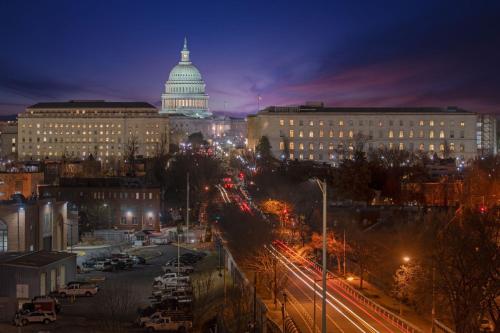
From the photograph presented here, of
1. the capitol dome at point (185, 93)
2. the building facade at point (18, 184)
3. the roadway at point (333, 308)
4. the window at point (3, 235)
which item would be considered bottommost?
the roadway at point (333, 308)

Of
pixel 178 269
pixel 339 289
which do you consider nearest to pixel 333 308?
pixel 339 289

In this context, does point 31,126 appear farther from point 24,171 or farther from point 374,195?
point 374,195

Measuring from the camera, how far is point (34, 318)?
1778cm

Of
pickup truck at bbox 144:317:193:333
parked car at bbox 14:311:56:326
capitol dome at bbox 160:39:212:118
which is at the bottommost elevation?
pickup truck at bbox 144:317:193:333

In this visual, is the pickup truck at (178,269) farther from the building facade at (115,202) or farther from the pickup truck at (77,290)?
the building facade at (115,202)

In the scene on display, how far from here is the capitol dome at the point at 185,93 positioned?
114750mm

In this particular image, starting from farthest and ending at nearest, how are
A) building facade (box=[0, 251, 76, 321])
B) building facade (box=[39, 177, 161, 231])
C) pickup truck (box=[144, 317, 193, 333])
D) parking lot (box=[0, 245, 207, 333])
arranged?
building facade (box=[39, 177, 161, 231]) < building facade (box=[0, 251, 76, 321]) < pickup truck (box=[144, 317, 193, 333]) < parking lot (box=[0, 245, 207, 333])

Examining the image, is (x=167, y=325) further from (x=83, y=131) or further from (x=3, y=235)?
(x=83, y=131)

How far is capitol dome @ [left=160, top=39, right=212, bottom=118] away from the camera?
4518 inches

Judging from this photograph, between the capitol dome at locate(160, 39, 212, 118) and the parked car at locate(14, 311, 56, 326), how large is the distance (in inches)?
3800

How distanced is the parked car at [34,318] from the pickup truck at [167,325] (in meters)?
2.13

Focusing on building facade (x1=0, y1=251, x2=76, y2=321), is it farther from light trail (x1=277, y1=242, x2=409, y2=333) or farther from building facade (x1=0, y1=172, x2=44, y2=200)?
building facade (x1=0, y1=172, x2=44, y2=200)

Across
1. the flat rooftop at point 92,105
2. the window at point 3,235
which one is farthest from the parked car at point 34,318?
the flat rooftop at point 92,105

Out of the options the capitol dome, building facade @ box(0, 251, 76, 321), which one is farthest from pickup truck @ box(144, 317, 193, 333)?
the capitol dome
